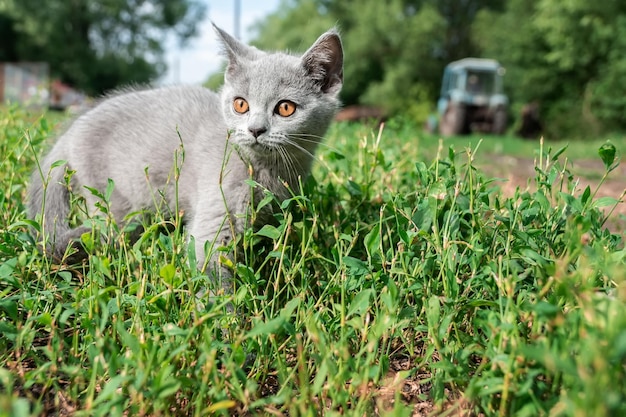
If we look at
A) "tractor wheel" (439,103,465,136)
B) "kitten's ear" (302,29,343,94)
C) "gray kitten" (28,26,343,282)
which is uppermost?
"kitten's ear" (302,29,343,94)

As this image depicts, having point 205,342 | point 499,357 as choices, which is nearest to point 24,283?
point 205,342

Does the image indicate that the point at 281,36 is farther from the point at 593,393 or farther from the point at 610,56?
the point at 593,393

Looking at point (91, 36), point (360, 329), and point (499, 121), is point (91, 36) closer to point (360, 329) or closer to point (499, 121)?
point (499, 121)

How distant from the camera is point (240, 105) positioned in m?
2.04

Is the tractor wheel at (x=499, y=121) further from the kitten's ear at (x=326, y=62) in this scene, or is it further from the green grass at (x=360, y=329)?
the green grass at (x=360, y=329)

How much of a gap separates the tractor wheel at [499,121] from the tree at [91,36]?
13289 mm

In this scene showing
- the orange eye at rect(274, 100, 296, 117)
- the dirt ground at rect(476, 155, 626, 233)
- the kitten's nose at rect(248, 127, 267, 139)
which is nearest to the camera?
the kitten's nose at rect(248, 127, 267, 139)

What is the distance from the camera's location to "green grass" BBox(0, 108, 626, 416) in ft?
3.45

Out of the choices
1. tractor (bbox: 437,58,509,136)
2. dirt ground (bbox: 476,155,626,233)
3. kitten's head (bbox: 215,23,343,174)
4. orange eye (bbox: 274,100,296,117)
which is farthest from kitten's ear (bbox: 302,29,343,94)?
tractor (bbox: 437,58,509,136)

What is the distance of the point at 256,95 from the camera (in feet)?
6.56

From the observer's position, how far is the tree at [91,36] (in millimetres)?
21344

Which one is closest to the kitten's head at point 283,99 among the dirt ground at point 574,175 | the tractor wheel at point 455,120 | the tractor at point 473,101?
the dirt ground at point 574,175

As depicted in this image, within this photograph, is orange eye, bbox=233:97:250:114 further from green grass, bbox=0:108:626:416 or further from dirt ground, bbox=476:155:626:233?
dirt ground, bbox=476:155:626:233

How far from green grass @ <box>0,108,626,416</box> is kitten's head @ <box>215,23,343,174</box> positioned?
31 centimetres
